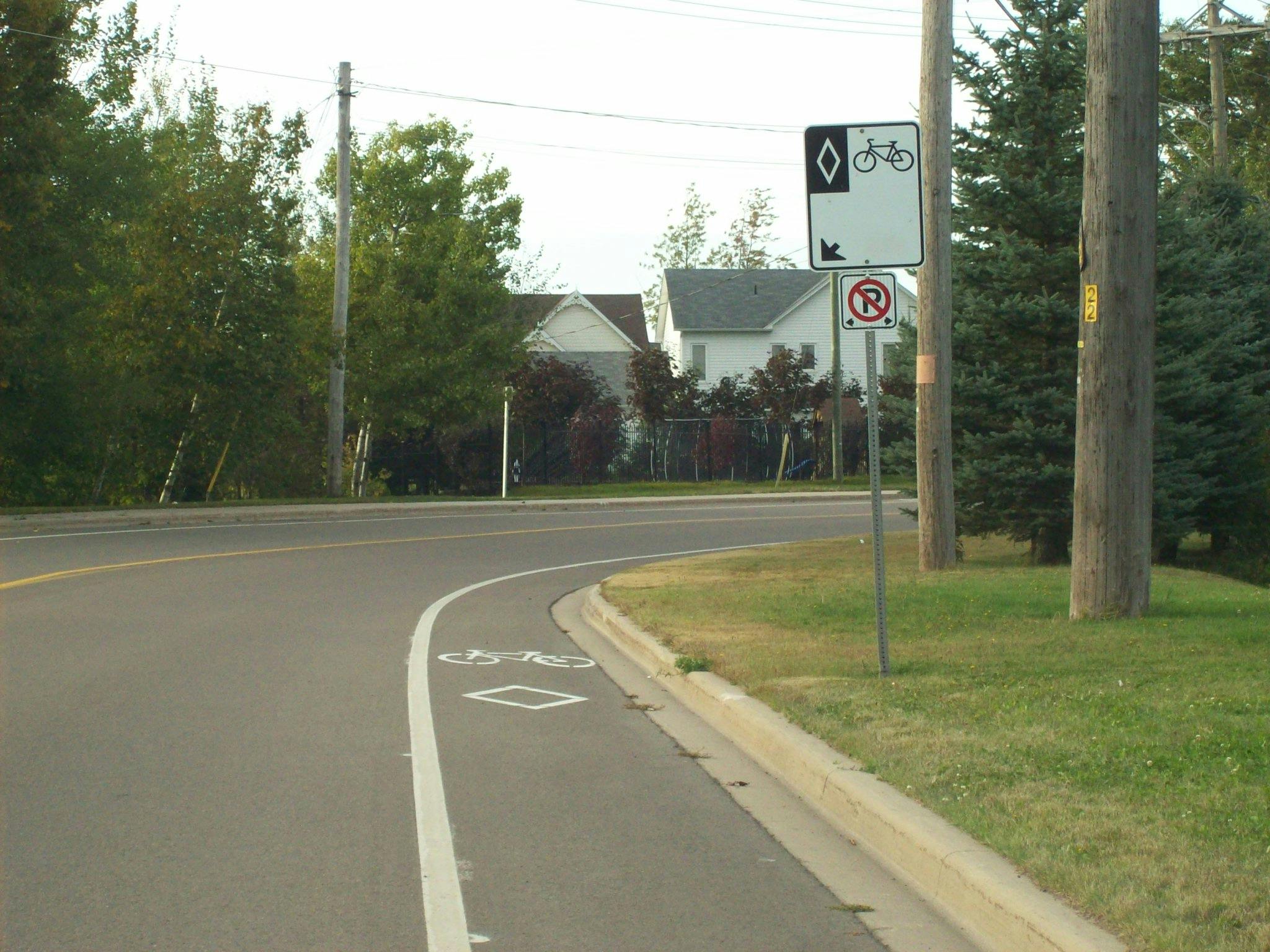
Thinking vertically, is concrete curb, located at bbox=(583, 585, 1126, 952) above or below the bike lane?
above

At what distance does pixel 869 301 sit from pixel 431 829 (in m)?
4.45

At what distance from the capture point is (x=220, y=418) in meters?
30.2

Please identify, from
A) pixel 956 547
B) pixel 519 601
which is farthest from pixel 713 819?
pixel 956 547

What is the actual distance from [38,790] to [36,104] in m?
22.9

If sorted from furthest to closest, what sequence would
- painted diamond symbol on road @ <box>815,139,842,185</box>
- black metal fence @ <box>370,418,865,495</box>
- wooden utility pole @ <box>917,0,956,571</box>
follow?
black metal fence @ <box>370,418,865,495</box>, wooden utility pole @ <box>917,0,956,571</box>, painted diamond symbol on road @ <box>815,139,842,185</box>

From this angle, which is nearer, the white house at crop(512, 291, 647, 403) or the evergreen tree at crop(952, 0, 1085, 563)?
the evergreen tree at crop(952, 0, 1085, 563)

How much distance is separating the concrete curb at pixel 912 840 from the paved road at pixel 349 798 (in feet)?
1.35

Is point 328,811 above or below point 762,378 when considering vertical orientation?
below

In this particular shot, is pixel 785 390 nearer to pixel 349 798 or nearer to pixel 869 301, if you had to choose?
pixel 869 301

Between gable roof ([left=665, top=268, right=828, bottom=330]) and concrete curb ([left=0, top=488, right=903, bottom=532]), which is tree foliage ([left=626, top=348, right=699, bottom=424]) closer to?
concrete curb ([left=0, top=488, right=903, bottom=532])

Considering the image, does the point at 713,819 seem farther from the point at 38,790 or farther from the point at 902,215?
the point at 902,215

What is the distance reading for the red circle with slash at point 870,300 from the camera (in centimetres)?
879

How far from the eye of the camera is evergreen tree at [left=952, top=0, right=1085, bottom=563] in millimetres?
16969

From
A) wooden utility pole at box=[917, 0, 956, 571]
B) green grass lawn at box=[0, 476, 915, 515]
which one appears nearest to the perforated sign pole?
wooden utility pole at box=[917, 0, 956, 571]
